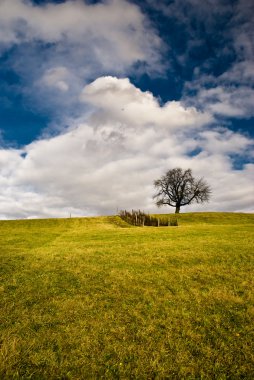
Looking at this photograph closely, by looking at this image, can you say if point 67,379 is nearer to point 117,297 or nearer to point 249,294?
point 117,297

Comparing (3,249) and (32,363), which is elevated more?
(3,249)

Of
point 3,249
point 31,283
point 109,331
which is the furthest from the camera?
point 3,249

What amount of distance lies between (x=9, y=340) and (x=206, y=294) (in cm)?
891

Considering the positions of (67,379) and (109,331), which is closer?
(67,379)

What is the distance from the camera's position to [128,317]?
11.6m

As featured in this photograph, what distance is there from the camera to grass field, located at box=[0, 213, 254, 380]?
8531 millimetres

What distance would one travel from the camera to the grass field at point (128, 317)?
853cm

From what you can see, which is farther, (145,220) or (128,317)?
(145,220)

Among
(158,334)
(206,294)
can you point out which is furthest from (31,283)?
(206,294)

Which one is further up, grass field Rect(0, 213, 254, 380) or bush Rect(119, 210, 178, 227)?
bush Rect(119, 210, 178, 227)

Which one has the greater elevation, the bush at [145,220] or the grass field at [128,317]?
the bush at [145,220]

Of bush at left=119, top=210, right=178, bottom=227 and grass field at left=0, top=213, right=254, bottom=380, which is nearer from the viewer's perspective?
grass field at left=0, top=213, right=254, bottom=380

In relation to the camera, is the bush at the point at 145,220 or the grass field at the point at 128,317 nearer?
the grass field at the point at 128,317

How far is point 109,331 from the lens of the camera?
34.4 feet
